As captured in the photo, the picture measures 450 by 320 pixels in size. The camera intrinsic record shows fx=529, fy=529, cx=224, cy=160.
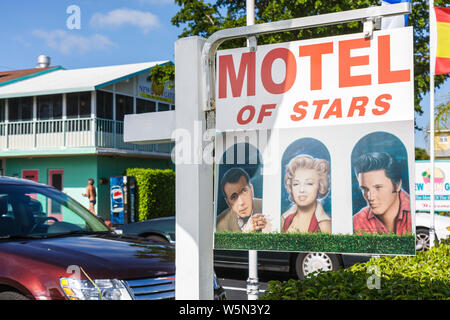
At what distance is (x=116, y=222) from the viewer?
21844mm

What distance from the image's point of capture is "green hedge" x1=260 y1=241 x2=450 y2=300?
287cm

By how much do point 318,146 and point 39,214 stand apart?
3335 millimetres

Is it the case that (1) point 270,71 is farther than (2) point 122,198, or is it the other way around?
(2) point 122,198

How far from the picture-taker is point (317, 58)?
2.48 m

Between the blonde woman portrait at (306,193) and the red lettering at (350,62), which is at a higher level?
the red lettering at (350,62)

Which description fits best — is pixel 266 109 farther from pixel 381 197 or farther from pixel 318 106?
pixel 381 197

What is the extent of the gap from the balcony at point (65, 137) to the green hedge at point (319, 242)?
2198 centimetres

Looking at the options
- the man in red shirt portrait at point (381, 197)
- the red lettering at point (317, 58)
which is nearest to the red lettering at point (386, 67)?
the red lettering at point (317, 58)

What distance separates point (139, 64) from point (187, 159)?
27.4m

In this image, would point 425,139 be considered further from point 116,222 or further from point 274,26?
point 274,26

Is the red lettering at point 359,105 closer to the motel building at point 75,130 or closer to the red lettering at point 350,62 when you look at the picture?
the red lettering at point 350,62

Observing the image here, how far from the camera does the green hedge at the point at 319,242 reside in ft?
7.50

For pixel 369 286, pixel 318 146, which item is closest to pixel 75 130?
pixel 369 286

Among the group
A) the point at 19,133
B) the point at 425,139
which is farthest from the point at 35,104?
the point at 425,139
